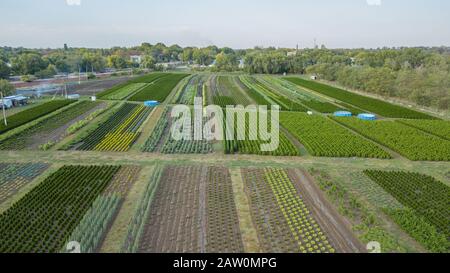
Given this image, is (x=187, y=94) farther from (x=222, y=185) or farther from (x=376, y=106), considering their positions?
A: (x=222, y=185)

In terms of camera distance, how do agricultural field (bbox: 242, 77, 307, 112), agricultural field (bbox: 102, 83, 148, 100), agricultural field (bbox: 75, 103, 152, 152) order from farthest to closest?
agricultural field (bbox: 102, 83, 148, 100), agricultural field (bbox: 242, 77, 307, 112), agricultural field (bbox: 75, 103, 152, 152)

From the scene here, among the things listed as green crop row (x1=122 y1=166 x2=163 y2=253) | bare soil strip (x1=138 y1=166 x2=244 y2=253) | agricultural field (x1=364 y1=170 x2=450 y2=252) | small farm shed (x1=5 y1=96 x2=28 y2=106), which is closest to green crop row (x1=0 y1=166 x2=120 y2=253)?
green crop row (x1=122 y1=166 x2=163 y2=253)

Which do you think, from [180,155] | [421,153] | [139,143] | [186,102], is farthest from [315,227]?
[186,102]

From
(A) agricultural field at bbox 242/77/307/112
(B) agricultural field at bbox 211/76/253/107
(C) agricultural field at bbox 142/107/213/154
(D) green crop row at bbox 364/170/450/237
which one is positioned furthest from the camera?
(B) agricultural field at bbox 211/76/253/107

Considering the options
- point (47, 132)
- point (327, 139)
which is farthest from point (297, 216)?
point (47, 132)

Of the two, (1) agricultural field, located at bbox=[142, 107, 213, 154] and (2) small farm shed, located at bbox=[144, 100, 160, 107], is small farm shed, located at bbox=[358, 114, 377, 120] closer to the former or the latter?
(1) agricultural field, located at bbox=[142, 107, 213, 154]
